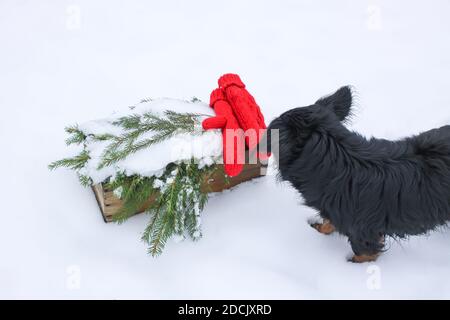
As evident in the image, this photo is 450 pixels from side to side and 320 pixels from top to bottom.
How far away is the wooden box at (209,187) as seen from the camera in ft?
8.00

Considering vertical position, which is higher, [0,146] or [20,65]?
[20,65]

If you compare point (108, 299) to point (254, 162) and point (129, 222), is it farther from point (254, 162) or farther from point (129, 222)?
point (254, 162)

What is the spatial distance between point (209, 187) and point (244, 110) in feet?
1.84

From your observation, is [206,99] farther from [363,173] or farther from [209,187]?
[363,173]

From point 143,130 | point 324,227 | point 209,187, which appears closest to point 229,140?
point 209,187

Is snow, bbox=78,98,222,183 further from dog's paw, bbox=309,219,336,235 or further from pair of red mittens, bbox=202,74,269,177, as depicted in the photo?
dog's paw, bbox=309,219,336,235

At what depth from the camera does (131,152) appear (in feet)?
7.61

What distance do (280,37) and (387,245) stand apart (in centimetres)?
265

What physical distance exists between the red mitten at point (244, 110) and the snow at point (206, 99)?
0.56 metres

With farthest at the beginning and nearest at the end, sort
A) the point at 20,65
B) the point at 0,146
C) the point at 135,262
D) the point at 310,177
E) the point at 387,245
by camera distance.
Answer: the point at 20,65 < the point at 0,146 < the point at 387,245 < the point at 135,262 < the point at 310,177

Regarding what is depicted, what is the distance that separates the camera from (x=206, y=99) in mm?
3674

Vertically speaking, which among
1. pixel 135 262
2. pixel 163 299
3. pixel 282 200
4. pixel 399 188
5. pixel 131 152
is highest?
pixel 131 152

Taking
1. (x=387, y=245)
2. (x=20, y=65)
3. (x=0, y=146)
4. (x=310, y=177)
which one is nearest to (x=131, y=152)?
(x=310, y=177)

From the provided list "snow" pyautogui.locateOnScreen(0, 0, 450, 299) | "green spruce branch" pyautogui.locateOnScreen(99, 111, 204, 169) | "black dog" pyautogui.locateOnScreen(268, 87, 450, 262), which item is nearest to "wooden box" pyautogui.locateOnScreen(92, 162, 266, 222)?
"snow" pyautogui.locateOnScreen(0, 0, 450, 299)
